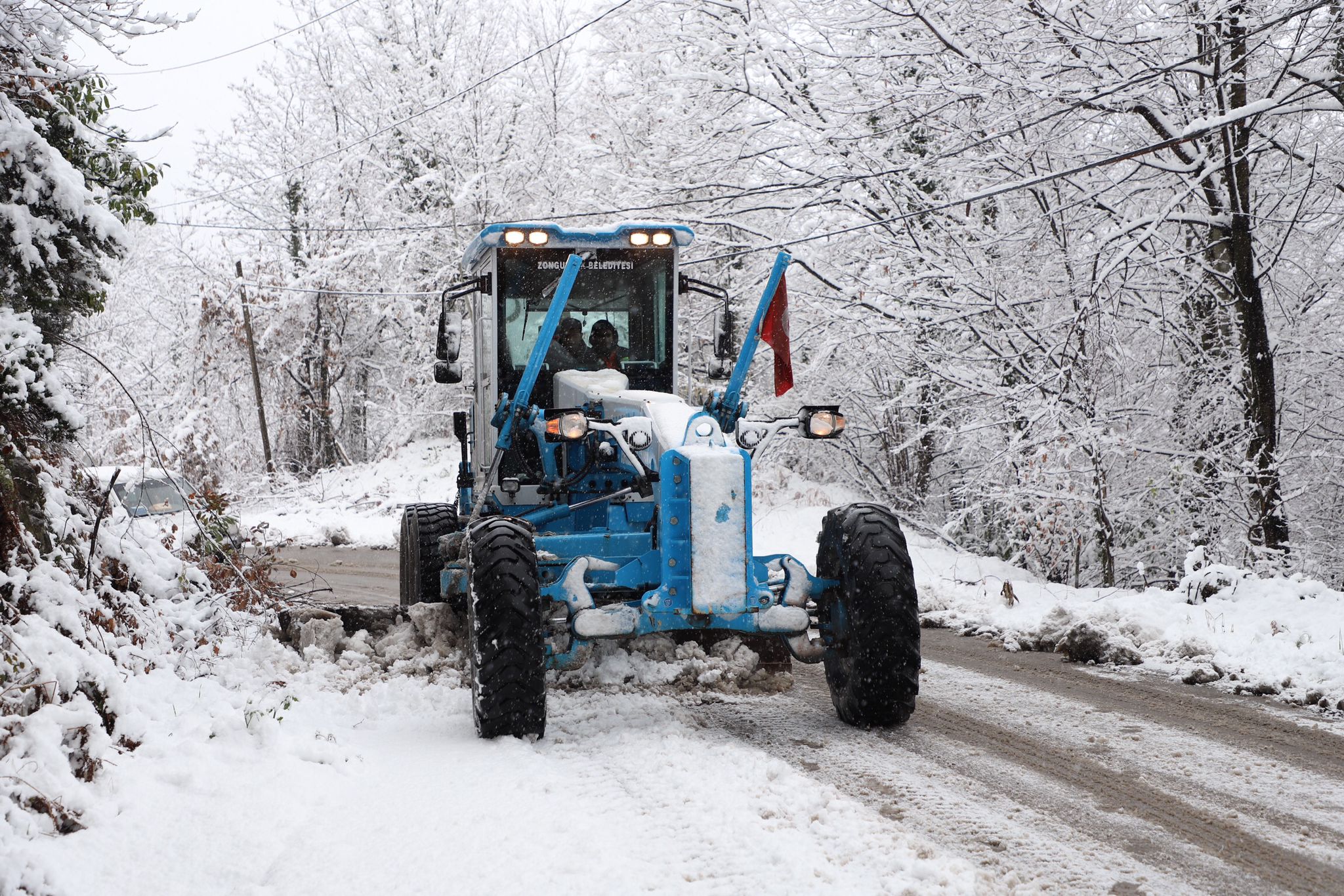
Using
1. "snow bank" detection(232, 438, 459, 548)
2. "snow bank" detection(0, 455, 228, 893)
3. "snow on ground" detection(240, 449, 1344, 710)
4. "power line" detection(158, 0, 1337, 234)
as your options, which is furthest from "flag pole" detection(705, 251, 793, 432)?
"snow bank" detection(232, 438, 459, 548)

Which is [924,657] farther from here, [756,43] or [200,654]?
[756,43]

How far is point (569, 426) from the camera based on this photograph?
5590 mm

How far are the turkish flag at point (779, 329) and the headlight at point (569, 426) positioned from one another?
53.2 inches

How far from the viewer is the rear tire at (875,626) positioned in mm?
5316

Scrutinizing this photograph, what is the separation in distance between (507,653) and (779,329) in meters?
2.56

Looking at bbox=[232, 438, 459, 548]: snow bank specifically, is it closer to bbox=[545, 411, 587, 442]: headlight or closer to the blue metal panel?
the blue metal panel

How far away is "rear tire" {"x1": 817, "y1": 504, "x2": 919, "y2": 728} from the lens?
209 inches

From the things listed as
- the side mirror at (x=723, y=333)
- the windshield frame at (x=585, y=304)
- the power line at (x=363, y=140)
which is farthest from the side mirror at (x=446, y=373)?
the power line at (x=363, y=140)

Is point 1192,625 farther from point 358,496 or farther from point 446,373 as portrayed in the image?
point 358,496

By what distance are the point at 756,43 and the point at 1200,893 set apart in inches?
460

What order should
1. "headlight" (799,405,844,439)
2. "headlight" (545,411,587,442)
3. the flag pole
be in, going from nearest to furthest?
"headlight" (545,411,587,442) < "headlight" (799,405,844,439) < the flag pole

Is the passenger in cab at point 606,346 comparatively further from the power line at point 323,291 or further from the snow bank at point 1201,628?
the power line at point 323,291

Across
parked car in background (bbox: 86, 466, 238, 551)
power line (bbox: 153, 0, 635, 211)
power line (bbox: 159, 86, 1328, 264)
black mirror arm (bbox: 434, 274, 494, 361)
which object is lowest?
parked car in background (bbox: 86, 466, 238, 551)

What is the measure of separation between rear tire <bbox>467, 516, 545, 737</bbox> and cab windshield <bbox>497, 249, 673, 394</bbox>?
2.41m
